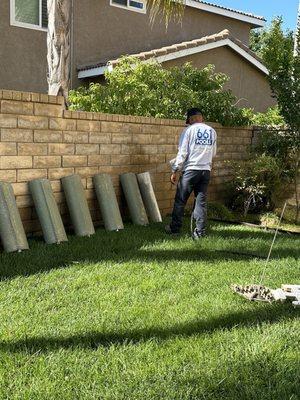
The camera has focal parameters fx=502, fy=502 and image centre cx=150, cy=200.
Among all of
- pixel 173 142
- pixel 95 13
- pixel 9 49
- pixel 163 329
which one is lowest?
pixel 163 329

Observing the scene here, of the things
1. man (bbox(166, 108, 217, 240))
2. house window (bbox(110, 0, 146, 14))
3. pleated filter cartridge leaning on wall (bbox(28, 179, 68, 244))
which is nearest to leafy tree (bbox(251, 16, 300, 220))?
man (bbox(166, 108, 217, 240))

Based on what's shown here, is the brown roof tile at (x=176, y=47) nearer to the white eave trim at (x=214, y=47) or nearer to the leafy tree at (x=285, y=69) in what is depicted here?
the white eave trim at (x=214, y=47)

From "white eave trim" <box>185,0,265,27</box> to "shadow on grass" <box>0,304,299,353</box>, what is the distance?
14353mm

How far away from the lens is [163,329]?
3.87 metres

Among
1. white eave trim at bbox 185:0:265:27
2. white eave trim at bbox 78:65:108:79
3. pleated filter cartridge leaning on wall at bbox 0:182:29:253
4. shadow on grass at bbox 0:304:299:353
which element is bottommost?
shadow on grass at bbox 0:304:299:353

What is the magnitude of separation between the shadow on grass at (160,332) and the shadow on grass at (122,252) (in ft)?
5.02

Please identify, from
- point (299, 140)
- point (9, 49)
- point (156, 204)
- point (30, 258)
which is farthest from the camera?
point (9, 49)

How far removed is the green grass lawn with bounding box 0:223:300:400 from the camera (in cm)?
305

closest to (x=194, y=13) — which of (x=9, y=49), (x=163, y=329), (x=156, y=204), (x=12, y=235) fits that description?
(x=9, y=49)

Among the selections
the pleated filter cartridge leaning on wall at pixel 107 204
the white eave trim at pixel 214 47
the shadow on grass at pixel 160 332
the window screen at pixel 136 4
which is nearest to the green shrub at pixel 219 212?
the pleated filter cartridge leaning on wall at pixel 107 204

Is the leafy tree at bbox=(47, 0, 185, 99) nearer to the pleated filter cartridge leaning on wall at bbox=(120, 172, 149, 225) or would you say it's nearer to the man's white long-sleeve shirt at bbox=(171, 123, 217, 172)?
the pleated filter cartridge leaning on wall at bbox=(120, 172, 149, 225)

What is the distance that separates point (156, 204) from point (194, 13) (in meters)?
11.6

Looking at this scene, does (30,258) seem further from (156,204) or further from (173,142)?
(173,142)

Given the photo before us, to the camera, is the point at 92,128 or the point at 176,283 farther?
the point at 92,128
